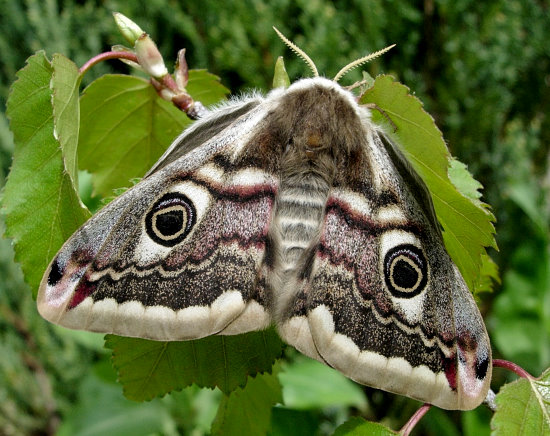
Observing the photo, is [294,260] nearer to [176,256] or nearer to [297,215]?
[297,215]

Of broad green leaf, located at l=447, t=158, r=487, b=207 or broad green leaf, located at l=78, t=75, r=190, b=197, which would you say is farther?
broad green leaf, located at l=78, t=75, r=190, b=197

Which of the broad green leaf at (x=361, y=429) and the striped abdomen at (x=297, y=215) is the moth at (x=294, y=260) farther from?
the broad green leaf at (x=361, y=429)

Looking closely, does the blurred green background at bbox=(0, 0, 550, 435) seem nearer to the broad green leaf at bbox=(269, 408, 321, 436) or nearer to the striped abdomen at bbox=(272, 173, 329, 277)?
the broad green leaf at bbox=(269, 408, 321, 436)

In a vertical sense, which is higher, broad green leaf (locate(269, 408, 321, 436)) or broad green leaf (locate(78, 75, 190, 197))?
broad green leaf (locate(78, 75, 190, 197))

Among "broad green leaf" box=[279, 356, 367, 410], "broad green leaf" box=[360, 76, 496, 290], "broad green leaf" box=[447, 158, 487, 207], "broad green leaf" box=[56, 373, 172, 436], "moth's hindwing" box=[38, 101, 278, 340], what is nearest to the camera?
"moth's hindwing" box=[38, 101, 278, 340]

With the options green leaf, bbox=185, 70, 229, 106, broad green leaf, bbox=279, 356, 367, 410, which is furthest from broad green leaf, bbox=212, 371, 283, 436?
broad green leaf, bbox=279, 356, 367, 410

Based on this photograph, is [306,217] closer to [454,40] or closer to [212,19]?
[454,40]
